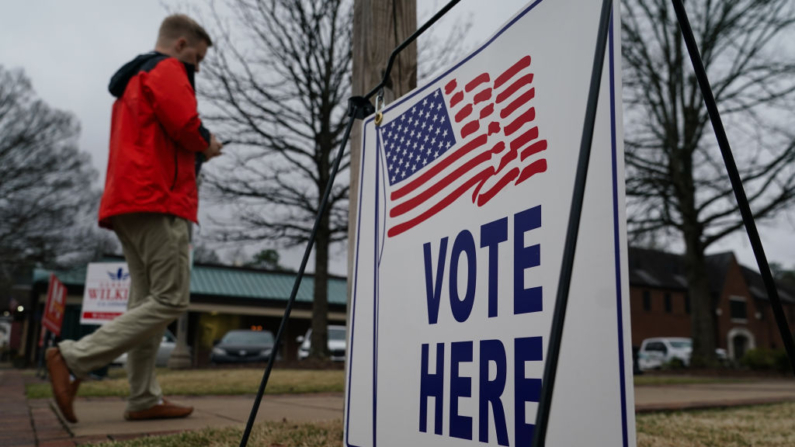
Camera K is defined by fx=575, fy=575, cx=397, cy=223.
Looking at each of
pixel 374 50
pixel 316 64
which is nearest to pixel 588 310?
pixel 374 50

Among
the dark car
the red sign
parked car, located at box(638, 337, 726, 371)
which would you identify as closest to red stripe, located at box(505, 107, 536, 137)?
the red sign

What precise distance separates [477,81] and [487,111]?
110 mm

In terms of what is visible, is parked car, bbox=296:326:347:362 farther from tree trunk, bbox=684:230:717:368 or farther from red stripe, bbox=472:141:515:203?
red stripe, bbox=472:141:515:203

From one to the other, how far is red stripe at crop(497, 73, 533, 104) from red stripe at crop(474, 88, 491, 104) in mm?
40

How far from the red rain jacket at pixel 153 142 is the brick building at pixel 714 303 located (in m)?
39.3

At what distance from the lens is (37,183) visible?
23.9m

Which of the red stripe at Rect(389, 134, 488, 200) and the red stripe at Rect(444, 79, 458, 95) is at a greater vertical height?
the red stripe at Rect(444, 79, 458, 95)

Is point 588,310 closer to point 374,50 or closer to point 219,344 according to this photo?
point 374,50

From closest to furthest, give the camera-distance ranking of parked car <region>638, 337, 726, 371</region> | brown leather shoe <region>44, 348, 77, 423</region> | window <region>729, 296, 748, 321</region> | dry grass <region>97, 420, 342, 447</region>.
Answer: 1. dry grass <region>97, 420, 342, 447</region>
2. brown leather shoe <region>44, 348, 77, 423</region>
3. parked car <region>638, 337, 726, 371</region>
4. window <region>729, 296, 748, 321</region>

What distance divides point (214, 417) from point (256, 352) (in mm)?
A: 14548

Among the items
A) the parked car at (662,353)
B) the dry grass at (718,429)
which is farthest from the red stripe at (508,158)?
the parked car at (662,353)

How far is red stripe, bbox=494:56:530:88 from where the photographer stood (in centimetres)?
127

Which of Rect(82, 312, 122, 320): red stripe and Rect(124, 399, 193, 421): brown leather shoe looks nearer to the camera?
Rect(124, 399, 193, 421): brown leather shoe

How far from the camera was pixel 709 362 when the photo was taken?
52.1ft
